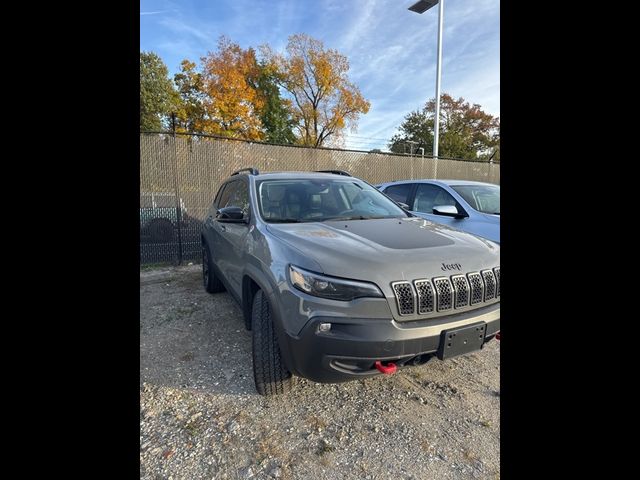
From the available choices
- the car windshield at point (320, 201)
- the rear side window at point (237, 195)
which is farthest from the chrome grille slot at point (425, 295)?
the rear side window at point (237, 195)

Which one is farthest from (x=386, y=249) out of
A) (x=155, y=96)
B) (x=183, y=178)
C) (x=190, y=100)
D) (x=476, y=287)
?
(x=155, y=96)

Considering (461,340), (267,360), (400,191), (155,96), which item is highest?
(155,96)

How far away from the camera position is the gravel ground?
6.06ft

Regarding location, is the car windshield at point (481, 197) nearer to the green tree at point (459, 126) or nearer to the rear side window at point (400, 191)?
the rear side window at point (400, 191)

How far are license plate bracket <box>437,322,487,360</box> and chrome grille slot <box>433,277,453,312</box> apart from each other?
5.5 inches

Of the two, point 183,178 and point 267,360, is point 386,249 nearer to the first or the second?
point 267,360

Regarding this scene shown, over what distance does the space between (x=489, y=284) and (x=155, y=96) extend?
37.3 m

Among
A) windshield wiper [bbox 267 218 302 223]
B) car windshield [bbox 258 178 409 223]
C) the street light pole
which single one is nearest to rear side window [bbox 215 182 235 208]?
car windshield [bbox 258 178 409 223]

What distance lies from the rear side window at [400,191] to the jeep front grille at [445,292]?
3.85m

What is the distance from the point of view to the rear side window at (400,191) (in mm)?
5938

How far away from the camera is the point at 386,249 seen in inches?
84.8
